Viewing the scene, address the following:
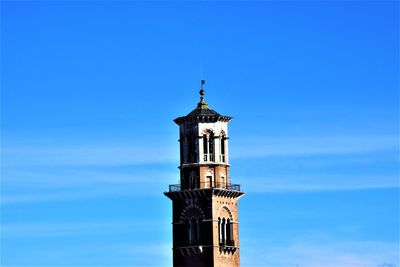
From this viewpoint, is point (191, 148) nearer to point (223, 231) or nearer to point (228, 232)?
point (223, 231)

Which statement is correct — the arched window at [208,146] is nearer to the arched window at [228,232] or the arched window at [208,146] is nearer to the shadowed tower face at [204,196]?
the shadowed tower face at [204,196]

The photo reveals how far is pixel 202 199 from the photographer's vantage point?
16738 cm

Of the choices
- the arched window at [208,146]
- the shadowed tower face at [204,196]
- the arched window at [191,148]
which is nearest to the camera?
the shadowed tower face at [204,196]

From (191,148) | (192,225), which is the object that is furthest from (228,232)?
(191,148)

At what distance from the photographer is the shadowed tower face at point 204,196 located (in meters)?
166

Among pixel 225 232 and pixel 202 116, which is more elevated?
pixel 202 116

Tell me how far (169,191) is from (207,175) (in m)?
5.38

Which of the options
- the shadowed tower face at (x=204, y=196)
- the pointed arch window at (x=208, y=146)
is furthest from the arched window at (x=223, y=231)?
the pointed arch window at (x=208, y=146)

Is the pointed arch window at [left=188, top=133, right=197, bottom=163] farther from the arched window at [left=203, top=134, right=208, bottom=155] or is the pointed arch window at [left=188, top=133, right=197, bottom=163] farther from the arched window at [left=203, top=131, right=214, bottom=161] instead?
the arched window at [left=203, top=131, right=214, bottom=161]

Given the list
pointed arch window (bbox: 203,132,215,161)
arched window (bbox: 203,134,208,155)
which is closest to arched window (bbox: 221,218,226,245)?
pointed arch window (bbox: 203,132,215,161)

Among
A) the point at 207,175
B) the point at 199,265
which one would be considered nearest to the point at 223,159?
the point at 207,175

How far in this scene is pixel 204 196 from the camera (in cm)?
16725

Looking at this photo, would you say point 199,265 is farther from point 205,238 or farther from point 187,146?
point 187,146

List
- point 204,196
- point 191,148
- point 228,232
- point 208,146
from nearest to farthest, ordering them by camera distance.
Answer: point 204,196
point 208,146
point 228,232
point 191,148
